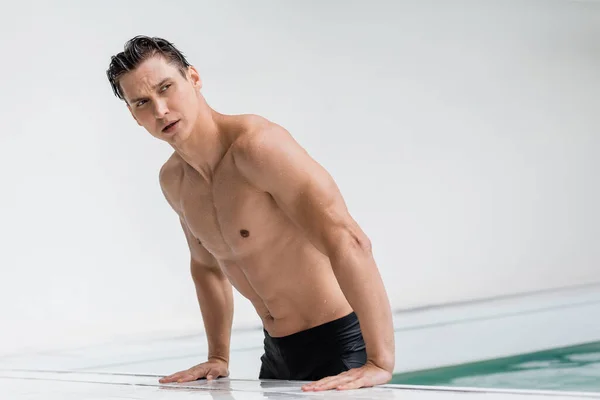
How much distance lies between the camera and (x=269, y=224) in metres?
1.83

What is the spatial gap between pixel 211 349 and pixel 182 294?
2.99m

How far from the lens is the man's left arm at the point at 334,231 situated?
5.12ft

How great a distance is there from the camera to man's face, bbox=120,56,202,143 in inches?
69.6

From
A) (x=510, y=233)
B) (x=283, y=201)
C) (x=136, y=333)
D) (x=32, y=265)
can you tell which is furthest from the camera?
(x=510, y=233)

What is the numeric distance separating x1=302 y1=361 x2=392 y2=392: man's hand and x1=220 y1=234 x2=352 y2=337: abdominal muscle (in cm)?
37

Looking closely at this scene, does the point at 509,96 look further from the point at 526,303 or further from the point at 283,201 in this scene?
the point at 283,201

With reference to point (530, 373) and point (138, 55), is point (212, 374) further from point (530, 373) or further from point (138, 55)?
point (530, 373)

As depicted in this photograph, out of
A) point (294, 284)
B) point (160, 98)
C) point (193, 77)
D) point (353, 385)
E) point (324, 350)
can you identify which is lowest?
point (353, 385)

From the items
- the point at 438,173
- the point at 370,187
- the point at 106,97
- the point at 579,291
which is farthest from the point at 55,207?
the point at 579,291

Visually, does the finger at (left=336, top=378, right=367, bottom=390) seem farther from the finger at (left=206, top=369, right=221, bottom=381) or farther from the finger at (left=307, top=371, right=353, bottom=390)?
the finger at (left=206, top=369, right=221, bottom=381)

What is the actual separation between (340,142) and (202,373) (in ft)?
12.4

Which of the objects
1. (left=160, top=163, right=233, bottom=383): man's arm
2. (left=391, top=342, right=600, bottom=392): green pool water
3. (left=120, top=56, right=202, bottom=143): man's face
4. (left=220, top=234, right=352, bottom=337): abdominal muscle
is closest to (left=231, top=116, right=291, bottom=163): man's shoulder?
(left=120, top=56, right=202, bottom=143): man's face

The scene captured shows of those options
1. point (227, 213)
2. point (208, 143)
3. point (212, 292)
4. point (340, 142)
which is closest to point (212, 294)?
point (212, 292)

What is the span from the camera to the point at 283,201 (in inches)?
67.6
